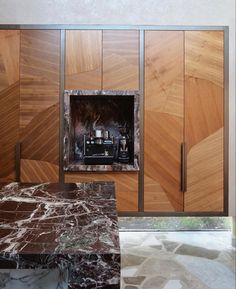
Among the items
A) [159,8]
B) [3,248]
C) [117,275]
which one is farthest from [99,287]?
[159,8]

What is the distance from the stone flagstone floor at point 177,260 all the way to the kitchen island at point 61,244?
1.28m

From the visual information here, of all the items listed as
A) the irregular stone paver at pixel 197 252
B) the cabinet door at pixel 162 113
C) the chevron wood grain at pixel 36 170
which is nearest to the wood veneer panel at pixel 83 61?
the cabinet door at pixel 162 113

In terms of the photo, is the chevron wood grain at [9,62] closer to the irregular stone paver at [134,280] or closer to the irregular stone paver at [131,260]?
the irregular stone paver at [131,260]

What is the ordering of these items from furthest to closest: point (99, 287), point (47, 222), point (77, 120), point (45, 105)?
1. point (77, 120)
2. point (45, 105)
3. point (47, 222)
4. point (99, 287)

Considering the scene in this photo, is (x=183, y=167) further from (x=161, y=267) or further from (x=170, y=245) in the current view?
(x=161, y=267)

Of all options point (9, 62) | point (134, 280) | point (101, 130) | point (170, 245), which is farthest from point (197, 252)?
point (9, 62)

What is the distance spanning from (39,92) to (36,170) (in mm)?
847

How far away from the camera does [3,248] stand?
2.41 feet

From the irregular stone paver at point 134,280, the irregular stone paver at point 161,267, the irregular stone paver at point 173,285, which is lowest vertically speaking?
the irregular stone paver at point 134,280

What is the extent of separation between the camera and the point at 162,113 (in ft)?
10.3

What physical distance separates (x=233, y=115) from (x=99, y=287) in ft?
9.63

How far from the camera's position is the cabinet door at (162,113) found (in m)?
3.12

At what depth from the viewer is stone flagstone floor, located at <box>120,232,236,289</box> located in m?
2.17

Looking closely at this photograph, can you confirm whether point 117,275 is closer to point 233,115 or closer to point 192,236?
point 192,236
